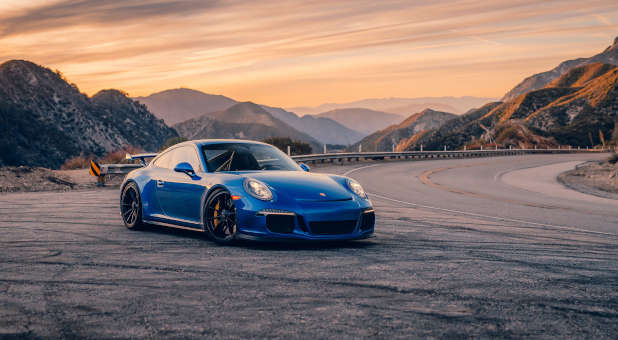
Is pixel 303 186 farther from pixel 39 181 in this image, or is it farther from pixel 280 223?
pixel 39 181

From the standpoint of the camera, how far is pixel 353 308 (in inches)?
195

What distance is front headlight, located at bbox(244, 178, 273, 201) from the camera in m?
7.91

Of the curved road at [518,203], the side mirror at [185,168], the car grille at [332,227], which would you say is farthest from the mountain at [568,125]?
the car grille at [332,227]

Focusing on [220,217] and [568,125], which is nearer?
[220,217]

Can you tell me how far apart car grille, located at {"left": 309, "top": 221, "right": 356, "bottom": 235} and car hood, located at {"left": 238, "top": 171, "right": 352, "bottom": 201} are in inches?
11.9

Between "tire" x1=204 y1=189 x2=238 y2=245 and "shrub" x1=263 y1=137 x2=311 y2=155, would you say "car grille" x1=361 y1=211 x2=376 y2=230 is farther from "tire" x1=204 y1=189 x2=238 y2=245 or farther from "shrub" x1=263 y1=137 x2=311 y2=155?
"shrub" x1=263 y1=137 x2=311 y2=155

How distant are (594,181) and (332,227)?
68.3ft

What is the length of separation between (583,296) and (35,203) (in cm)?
1162

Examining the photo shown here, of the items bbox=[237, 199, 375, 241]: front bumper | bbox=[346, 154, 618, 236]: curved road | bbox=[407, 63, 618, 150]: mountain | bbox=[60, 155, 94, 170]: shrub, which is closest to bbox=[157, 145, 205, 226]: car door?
bbox=[237, 199, 375, 241]: front bumper

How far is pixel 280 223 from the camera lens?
25.4 ft

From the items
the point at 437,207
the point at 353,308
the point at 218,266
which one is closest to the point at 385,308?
the point at 353,308

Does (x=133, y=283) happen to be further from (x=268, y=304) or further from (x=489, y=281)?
(x=489, y=281)

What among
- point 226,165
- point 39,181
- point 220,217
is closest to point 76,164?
point 39,181

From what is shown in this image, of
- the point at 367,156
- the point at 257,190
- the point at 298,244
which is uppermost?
the point at 257,190
